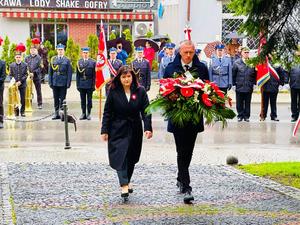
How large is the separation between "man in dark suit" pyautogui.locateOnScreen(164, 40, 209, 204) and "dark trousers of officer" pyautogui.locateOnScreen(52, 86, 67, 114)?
11.1 metres

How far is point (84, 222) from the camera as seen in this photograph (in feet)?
26.0

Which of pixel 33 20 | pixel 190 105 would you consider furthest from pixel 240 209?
pixel 33 20

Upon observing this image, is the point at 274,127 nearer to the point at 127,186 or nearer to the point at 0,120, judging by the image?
the point at 0,120

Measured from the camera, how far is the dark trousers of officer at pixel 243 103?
65.5ft

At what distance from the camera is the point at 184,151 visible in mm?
A: 9312

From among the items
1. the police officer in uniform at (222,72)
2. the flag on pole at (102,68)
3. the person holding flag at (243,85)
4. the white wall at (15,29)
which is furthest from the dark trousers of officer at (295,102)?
the white wall at (15,29)

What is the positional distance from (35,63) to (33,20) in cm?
1673

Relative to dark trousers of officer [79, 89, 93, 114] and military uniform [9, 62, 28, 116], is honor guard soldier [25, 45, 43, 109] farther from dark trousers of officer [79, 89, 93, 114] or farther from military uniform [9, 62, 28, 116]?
dark trousers of officer [79, 89, 93, 114]

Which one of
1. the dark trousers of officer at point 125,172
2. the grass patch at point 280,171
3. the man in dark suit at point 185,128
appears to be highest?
the man in dark suit at point 185,128

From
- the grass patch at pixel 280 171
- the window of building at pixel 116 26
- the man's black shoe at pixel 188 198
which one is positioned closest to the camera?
the man's black shoe at pixel 188 198

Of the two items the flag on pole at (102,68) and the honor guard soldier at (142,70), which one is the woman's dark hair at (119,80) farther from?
the honor guard soldier at (142,70)

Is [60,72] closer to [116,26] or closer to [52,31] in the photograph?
[52,31]

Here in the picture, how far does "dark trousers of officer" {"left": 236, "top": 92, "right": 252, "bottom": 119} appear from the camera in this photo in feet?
65.5

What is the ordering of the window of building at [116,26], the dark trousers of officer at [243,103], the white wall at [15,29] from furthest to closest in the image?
the window of building at [116,26]
the white wall at [15,29]
the dark trousers of officer at [243,103]
